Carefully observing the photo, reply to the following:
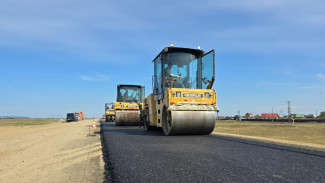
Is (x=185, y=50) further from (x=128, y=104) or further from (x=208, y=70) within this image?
(x=128, y=104)

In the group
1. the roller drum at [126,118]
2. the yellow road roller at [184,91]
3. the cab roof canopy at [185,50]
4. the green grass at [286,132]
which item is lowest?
the green grass at [286,132]

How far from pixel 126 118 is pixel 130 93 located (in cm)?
201

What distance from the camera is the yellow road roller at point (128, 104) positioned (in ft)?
59.6

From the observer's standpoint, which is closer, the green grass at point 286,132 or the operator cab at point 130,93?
the green grass at point 286,132

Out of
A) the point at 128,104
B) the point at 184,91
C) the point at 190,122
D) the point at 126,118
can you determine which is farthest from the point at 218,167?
the point at 128,104

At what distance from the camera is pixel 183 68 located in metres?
9.36

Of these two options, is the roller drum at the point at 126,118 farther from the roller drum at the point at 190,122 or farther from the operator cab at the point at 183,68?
the roller drum at the point at 190,122

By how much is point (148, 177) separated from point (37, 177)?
2.27 meters

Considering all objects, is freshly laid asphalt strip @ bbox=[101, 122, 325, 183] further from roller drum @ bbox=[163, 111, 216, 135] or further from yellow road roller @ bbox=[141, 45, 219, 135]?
yellow road roller @ bbox=[141, 45, 219, 135]

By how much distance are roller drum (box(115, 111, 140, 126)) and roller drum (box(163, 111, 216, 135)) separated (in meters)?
9.90

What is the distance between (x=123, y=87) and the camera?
19172mm

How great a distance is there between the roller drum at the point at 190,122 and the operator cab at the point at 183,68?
119cm

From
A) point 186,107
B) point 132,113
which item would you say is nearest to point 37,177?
point 186,107

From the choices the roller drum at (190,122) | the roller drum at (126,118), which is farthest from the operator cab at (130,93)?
the roller drum at (190,122)
